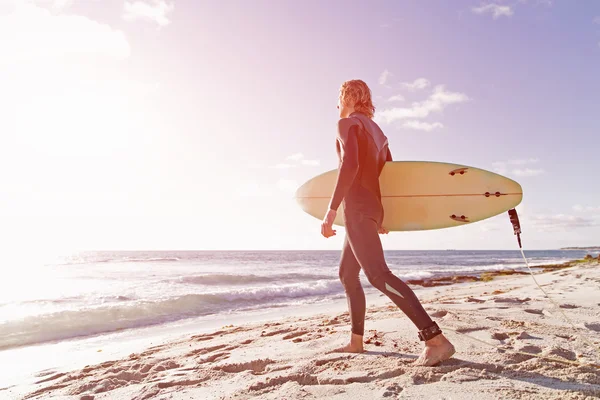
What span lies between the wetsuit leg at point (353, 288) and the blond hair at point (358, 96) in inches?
36.9

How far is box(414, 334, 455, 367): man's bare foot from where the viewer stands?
92.7 inches

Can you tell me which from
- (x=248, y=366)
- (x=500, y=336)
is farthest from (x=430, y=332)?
(x=248, y=366)

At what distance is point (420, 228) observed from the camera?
3.66m

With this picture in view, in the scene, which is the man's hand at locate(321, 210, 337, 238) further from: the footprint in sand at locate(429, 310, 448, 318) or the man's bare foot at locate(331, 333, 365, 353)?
the footprint in sand at locate(429, 310, 448, 318)

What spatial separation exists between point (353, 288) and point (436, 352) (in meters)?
0.72

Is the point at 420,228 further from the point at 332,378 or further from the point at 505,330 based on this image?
the point at 332,378

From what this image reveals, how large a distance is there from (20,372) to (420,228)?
4.05 meters

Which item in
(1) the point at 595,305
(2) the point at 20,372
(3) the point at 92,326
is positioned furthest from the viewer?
(3) the point at 92,326

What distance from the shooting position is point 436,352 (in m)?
2.36

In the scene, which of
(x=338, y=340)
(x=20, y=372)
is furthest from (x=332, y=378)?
(x=20, y=372)

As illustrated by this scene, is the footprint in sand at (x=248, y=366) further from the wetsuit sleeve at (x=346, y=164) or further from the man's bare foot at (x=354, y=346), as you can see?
the wetsuit sleeve at (x=346, y=164)

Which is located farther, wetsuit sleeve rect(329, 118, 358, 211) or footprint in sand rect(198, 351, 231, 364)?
footprint in sand rect(198, 351, 231, 364)

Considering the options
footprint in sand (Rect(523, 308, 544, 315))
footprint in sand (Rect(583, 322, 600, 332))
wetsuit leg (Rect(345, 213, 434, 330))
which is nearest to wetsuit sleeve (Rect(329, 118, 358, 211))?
wetsuit leg (Rect(345, 213, 434, 330))

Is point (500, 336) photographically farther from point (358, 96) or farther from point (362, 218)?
point (358, 96)
